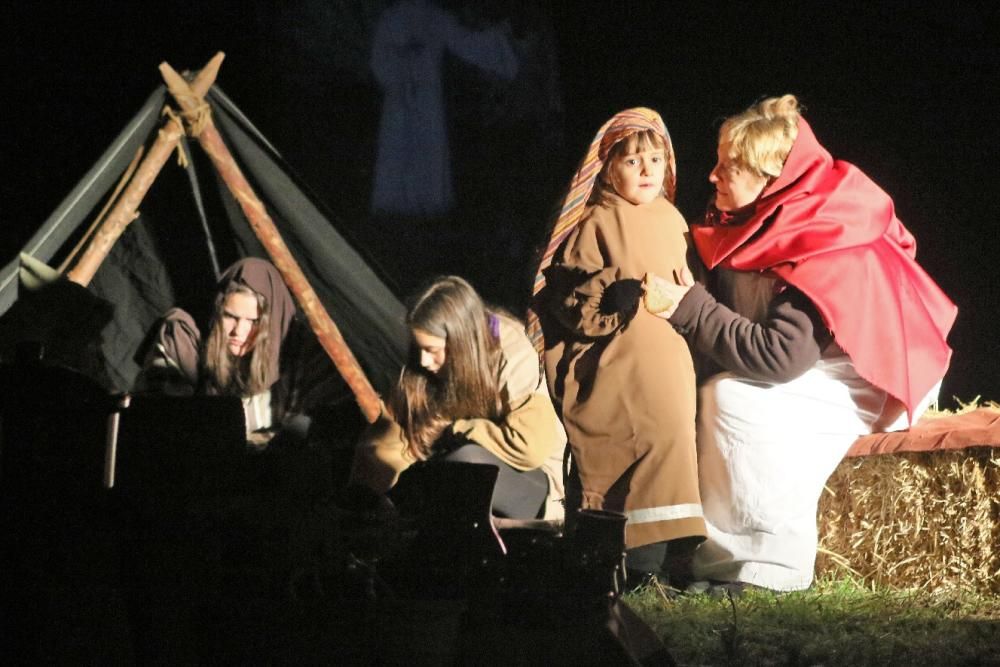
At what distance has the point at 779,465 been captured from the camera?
3.72 metres

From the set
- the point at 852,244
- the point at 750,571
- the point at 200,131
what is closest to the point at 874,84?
the point at 852,244

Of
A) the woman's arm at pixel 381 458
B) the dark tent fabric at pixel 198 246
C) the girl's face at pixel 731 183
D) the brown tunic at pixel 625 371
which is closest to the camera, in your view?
the brown tunic at pixel 625 371

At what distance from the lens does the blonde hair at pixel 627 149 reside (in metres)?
3.88

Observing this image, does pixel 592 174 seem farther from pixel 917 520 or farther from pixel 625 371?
pixel 917 520

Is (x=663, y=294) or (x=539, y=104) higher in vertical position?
(x=539, y=104)

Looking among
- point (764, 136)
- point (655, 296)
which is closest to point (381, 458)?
point (655, 296)

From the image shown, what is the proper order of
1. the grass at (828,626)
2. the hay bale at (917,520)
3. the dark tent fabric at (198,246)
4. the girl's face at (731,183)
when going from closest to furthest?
1. the grass at (828,626)
2. the hay bale at (917,520)
3. the girl's face at (731,183)
4. the dark tent fabric at (198,246)

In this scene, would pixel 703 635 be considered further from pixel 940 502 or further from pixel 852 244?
pixel 852 244

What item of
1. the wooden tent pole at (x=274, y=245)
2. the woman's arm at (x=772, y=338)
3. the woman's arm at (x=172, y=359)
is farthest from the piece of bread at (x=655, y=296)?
the woman's arm at (x=172, y=359)

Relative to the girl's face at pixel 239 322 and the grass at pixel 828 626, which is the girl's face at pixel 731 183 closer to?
the grass at pixel 828 626

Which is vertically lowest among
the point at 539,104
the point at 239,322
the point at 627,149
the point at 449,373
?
the point at 449,373

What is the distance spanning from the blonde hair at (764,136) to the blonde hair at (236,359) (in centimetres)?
167

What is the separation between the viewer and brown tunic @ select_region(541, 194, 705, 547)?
3750 mm

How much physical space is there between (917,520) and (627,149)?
1461 mm
